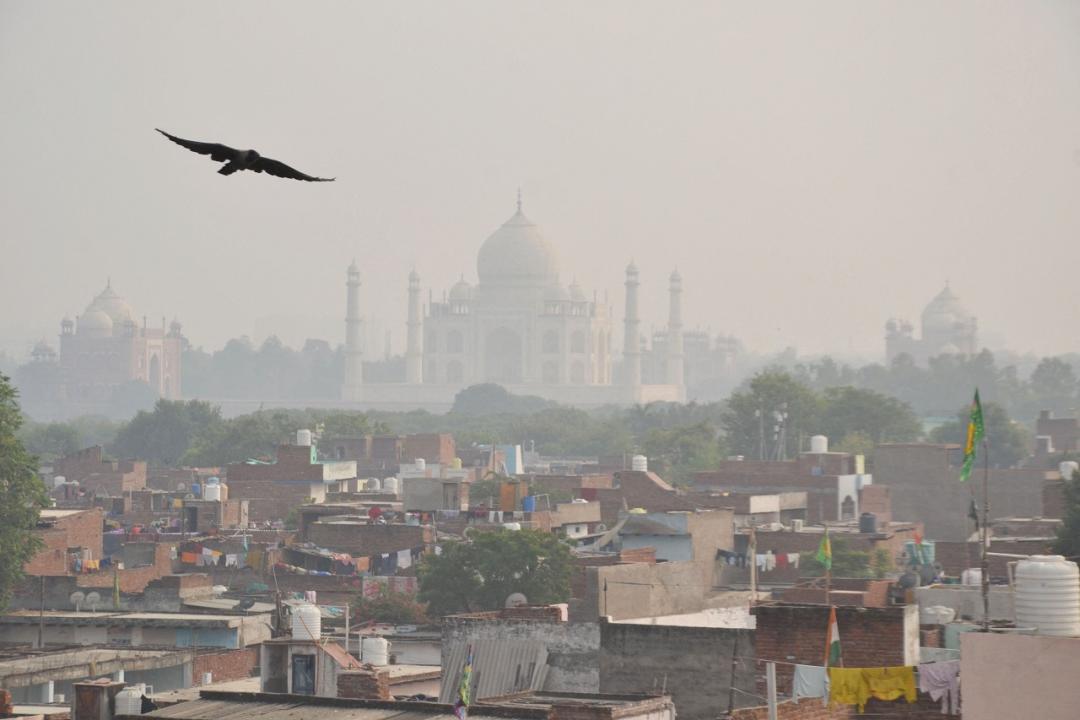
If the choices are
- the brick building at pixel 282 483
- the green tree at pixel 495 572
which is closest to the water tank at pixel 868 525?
the green tree at pixel 495 572

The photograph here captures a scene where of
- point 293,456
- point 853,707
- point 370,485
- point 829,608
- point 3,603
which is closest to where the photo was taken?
point 853,707

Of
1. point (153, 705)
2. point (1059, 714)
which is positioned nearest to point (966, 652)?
point (1059, 714)

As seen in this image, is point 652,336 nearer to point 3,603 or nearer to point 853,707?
point 3,603

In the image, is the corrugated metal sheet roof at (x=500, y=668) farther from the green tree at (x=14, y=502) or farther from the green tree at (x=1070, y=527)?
the green tree at (x=14, y=502)

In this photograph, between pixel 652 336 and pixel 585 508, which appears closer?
pixel 585 508

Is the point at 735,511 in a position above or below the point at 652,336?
below

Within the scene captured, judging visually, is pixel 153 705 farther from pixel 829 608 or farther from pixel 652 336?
pixel 652 336

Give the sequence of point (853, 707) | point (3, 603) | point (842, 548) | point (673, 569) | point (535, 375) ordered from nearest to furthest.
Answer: point (853, 707) → point (673, 569) → point (3, 603) → point (842, 548) → point (535, 375)
